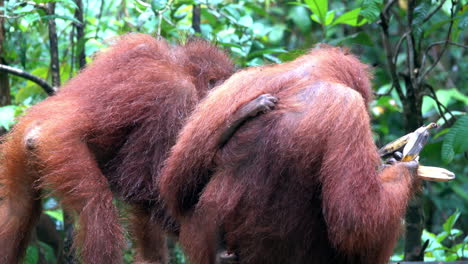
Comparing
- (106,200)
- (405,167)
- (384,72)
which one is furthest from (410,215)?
(384,72)

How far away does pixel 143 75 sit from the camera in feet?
10.2

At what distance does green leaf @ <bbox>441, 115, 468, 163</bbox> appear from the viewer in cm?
347

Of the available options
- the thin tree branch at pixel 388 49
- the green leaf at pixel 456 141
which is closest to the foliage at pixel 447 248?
the green leaf at pixel 456 141

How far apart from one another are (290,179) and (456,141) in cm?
134

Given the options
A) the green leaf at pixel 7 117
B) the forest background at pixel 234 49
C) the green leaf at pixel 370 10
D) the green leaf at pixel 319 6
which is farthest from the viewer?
the green leaf at pixel 319 6

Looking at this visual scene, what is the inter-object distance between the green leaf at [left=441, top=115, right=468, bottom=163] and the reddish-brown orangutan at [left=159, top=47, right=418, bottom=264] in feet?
3.12

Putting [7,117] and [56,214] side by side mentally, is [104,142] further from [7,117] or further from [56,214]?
[56,214]

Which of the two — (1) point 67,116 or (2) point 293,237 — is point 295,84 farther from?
(1) point 67,116

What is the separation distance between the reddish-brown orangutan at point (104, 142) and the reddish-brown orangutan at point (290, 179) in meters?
0.30

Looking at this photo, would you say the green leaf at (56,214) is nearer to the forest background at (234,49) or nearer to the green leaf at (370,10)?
the forest background at (234,49)

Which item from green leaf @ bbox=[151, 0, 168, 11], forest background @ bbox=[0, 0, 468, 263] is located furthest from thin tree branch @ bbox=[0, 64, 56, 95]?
green leaf @ bbox=[151, 0, 168, 11]

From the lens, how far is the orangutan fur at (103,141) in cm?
287

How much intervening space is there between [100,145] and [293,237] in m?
1.01

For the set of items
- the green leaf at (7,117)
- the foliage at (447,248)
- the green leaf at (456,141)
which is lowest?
the foliage at (447,248)
